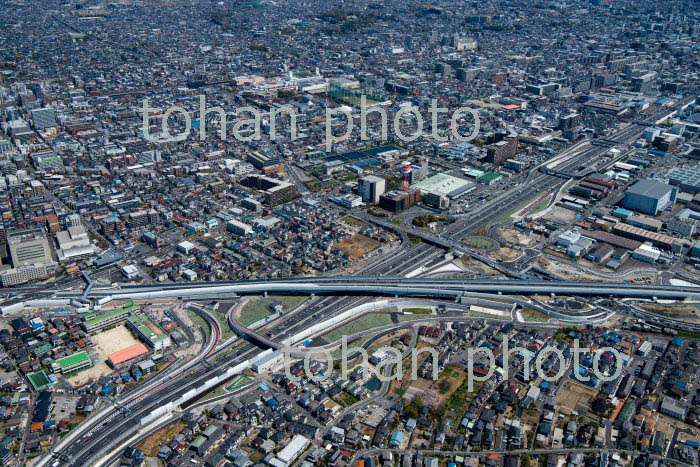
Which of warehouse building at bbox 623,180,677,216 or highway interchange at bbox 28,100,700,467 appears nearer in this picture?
highway interchange at bbox 28,100,700,467

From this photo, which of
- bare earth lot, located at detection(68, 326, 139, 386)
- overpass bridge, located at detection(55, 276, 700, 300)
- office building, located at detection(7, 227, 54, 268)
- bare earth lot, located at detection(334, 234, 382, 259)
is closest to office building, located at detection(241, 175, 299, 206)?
bare earth lot, located at detection(334, 234, 382, 259)

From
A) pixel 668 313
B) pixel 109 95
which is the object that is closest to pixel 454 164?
pixel 668 313

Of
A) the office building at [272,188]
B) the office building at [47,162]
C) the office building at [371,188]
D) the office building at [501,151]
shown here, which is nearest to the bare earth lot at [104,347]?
the office building at [272,188]

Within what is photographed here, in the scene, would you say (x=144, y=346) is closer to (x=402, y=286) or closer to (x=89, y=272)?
(x=89, y=272)

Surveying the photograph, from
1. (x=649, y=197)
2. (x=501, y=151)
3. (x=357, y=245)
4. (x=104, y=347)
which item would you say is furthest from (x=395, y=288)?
(x=501, y=151)

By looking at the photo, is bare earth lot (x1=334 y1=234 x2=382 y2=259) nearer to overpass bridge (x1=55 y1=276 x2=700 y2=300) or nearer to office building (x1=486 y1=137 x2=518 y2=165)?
overpass bridge (x1=55 y1=276 x2=700 y2=300)

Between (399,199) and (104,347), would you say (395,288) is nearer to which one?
(399,199)
